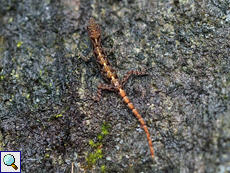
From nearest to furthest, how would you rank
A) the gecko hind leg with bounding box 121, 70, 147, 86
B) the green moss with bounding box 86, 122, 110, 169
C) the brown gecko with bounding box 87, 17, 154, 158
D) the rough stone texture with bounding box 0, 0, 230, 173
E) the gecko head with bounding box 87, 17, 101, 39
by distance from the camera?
1. the rough stone texture with bounding box 0, 0, 230, 173
2. the green moss with bounding box 86, 122, 110, 169
3. the brown gecko with bounding box 87, 17, 154, 158
4. the gecko hind leg with bounding box 121, 70, 147, 86
5. the gecko head with bounding box 87, 17, 101, 39

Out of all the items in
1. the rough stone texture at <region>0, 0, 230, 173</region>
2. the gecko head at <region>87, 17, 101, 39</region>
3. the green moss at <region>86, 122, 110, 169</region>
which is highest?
the gecko head at <region>87, 17, 101, 39</region>

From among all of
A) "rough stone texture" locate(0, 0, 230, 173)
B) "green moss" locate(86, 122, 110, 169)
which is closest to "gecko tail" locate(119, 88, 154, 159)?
"rough stone texture" locate(0, 0, 230, 173)

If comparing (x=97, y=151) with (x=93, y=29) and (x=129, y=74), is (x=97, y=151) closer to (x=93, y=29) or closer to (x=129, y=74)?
(x=129, y=74)

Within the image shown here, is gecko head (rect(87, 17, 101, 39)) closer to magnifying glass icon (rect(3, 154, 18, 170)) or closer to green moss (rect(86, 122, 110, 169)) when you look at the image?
green moss (rect(86, 122, 110, 169))

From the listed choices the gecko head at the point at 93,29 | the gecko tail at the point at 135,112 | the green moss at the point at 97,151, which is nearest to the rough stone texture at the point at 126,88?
the green moss at the point at 97,151

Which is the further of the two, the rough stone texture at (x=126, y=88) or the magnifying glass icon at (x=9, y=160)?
the magnifying glass icon at (x=9, y=160)

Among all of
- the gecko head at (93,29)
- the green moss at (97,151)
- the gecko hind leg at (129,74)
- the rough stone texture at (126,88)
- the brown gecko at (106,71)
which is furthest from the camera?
the gecko head at (93,29)

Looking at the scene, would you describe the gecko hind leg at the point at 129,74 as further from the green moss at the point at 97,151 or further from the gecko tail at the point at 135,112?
the green moss at the point at 97,151
